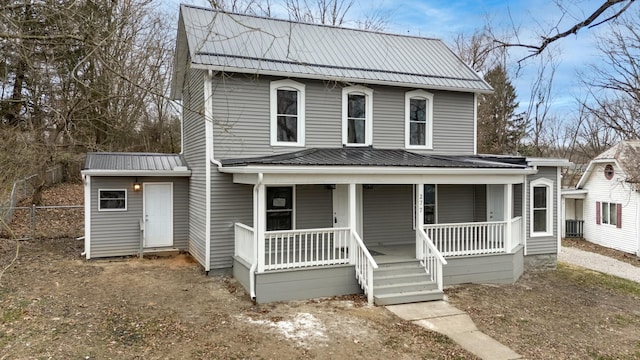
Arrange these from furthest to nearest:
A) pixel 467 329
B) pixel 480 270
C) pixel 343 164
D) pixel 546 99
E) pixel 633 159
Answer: pixel 546 99 < pixel 633 159 < pixel 480 270 < pixel 343 164 < pixel 467 329

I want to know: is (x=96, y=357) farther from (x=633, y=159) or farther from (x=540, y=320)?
(x=633, y=159)

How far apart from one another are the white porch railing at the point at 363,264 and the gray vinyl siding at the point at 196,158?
385cm

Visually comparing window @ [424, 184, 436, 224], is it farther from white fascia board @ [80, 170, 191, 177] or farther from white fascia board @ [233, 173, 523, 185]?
white fascia board @ [80, 170, 191, 177]

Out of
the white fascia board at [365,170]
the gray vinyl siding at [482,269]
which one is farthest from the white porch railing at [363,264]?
the gray vinyl siding at [482,269]

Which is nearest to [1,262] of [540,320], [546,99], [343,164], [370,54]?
[343,164]

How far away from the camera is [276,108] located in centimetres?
1090

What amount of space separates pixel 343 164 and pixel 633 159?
54.9 ft

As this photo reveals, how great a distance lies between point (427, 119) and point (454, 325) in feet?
22.3

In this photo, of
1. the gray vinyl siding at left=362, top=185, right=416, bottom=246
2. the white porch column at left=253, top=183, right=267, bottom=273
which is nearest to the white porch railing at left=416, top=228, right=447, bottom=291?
the gray vinyl siding at left=362, top=185, right=416, bottom=246

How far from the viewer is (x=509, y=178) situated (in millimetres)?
10648

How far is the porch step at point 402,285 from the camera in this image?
28.4 feet

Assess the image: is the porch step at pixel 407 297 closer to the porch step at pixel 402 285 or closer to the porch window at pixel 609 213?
the porch step at pixel 402 285

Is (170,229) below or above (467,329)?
above

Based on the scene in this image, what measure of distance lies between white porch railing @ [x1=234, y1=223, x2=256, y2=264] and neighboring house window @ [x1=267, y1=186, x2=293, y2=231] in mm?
1033
